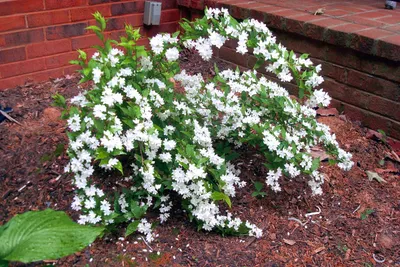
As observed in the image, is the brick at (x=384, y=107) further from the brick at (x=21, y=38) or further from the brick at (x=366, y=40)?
the brick at (x=21, y=38)

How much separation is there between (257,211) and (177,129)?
21.1 inches

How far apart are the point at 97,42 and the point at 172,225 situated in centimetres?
183

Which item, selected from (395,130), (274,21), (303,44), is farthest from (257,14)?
(395,130)

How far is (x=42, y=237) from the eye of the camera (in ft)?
5.45

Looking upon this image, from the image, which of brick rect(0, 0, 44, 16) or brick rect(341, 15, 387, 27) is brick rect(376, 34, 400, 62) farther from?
brick rect(0, 0, 44, 16)

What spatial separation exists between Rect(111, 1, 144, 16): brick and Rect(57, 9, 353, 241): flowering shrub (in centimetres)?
139

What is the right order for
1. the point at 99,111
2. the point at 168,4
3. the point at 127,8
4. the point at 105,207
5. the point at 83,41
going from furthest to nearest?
the point at 168,4
the point at 127,8
the point at 83,41
the point at 105,207
the point at 99,111

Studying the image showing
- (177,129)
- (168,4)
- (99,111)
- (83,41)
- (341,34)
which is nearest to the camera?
(99,111)

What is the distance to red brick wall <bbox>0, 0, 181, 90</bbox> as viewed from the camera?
9.96ft

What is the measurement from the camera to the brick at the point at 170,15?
3.80 metres

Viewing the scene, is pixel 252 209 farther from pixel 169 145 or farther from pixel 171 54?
pixel 171 54

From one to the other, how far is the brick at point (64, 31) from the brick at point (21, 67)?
180mm

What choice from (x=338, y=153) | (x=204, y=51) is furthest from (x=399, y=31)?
(x=204, y=51)

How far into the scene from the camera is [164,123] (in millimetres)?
2107
